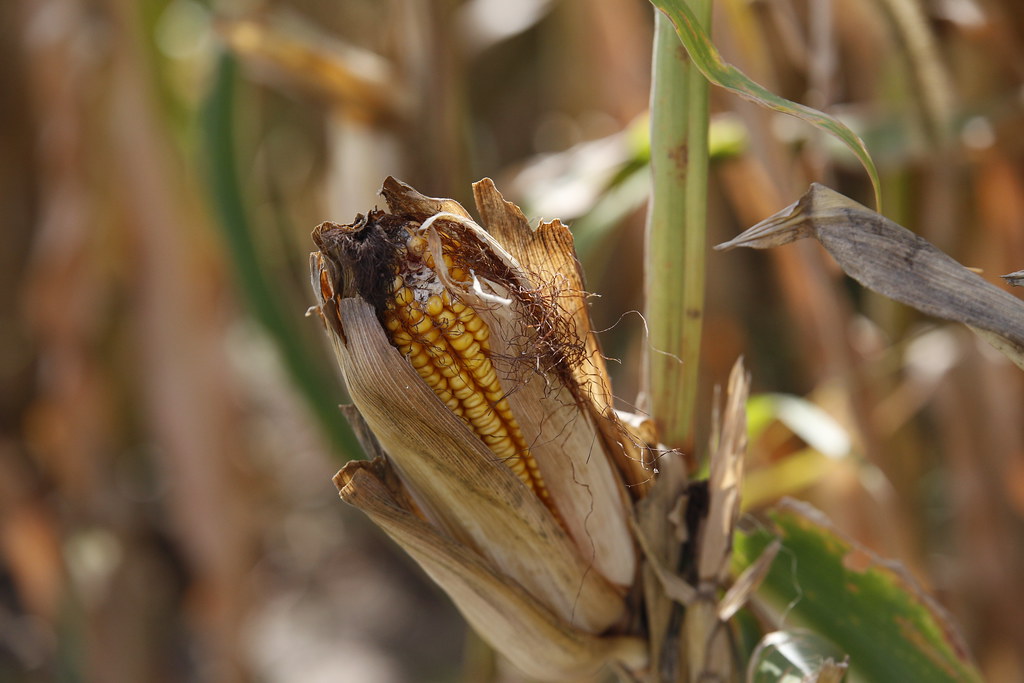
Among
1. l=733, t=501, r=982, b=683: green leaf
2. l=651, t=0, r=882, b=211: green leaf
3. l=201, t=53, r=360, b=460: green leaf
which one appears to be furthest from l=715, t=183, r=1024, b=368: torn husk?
l=201, t=53, r=360, b=460: green leaf

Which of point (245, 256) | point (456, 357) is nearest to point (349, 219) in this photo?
point (245, 256)

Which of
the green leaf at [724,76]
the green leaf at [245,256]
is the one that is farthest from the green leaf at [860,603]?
the green leaf at [245,256]

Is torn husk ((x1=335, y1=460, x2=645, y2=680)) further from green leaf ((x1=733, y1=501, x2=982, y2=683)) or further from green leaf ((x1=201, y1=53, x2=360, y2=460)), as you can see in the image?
green leaf ((x1=201, y1=53, x2=360, y2=460))

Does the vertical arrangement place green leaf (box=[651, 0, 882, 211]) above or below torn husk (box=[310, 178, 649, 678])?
above

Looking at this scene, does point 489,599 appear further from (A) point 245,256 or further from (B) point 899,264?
(A) point 245,256

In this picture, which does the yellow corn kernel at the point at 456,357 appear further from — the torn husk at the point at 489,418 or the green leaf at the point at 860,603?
the green leaf at the point at 860,603

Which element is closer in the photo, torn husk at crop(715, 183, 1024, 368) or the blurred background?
torn husk at crop(715, 183, 1024, 368)

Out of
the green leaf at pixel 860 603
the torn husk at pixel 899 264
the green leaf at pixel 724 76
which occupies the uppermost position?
the green leaf at pixel 724 76
